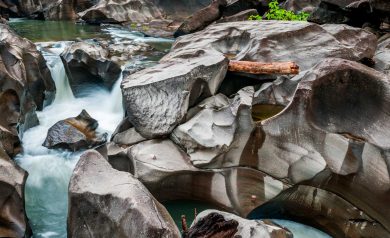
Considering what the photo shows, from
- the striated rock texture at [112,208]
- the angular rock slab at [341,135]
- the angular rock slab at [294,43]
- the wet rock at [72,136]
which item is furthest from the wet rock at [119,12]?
the striated rock texture at [112,208]

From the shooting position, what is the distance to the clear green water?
15.7m

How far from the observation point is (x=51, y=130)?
8219mm

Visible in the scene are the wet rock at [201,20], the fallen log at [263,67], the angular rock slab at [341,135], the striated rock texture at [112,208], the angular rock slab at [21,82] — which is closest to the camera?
the striated rock texture at [112,208]

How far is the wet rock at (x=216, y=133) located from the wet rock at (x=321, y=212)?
106cm

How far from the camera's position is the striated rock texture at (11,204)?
5184 mm

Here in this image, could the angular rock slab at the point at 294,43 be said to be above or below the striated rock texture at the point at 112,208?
above

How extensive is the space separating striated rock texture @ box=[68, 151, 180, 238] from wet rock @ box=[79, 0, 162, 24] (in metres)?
16.9

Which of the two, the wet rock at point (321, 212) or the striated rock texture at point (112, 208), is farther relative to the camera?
the wet rock at point (321, 212)

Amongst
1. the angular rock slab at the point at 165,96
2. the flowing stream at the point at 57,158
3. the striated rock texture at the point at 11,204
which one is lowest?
the flowing stream at the point at 57,158

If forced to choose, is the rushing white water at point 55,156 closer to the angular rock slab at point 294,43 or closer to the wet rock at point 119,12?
the angular rock slab at point 294,43

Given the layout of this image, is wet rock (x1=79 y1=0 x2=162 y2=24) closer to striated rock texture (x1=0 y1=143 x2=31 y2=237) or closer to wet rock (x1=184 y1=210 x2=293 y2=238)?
striated rock texture (x1=0 y1=143 x2=31 y2=237)

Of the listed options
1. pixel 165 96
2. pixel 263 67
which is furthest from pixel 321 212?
pixel 165 96

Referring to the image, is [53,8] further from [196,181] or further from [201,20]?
[196,181]

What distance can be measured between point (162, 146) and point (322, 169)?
2699 millimetres
